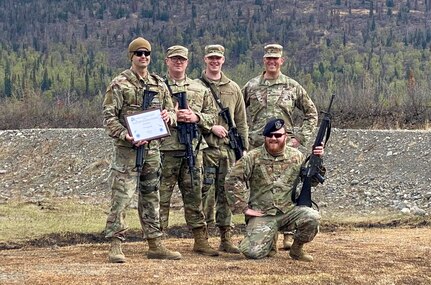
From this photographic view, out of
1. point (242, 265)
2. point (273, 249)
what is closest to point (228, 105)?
point (273, 249)

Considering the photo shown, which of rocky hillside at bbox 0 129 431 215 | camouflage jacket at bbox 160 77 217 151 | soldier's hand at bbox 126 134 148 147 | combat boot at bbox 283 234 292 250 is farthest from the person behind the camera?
rocky hillside at bbox 0 129 431 215

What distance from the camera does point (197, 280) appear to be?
26.0ft

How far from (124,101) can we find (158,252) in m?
1.65

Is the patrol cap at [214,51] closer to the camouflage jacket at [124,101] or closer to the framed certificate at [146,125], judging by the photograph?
the camouflage jacket at [124,101]

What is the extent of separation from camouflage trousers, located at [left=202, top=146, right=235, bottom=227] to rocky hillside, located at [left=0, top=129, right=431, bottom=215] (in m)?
8.21

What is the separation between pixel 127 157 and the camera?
901cm

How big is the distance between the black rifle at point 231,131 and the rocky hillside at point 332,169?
8146 millimetres

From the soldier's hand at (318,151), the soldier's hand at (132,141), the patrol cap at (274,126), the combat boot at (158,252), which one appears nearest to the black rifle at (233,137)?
the patrol cap at (274,126)

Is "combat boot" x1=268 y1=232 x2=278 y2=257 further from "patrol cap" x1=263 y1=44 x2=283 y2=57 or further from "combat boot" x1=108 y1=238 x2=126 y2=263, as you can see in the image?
"patrol cap" x1=263 y1=44 x2=283 y2=57

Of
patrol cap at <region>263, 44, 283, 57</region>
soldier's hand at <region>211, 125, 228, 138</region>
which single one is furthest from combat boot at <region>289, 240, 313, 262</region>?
patrol cap at <region>263, 44, 283, 57</region>

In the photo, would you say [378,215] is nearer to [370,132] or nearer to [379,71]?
[370,132]

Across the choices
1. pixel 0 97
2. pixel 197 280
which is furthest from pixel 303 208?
pixel 0 97

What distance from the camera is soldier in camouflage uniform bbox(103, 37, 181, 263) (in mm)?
8977

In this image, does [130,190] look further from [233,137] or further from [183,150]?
[233,137]
